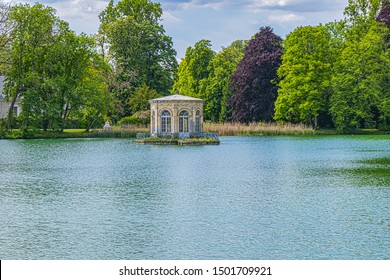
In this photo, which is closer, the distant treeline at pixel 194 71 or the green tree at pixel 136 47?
the distant treeline at pixel 194 71

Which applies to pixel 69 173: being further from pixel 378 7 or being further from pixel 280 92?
pixel 378 7

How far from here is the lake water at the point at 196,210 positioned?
1149 centimetres

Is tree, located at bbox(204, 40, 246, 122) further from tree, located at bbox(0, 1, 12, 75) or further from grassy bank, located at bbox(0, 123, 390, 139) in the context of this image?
tree, located at bbox(0, 1, 12, 75)

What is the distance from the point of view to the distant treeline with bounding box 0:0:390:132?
5331cm

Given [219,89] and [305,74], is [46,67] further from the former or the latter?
[305,74]

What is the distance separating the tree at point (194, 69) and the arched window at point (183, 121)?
24127 mm

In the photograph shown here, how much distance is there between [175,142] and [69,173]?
21306mm

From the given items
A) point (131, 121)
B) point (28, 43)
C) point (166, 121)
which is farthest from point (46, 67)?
point (166, 121)

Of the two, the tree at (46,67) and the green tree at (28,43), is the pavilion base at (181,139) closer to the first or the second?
the tree at (46,67)

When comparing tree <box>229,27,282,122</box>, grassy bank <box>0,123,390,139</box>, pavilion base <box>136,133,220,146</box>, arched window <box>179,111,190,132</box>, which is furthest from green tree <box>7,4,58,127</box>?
tree <box>229,27,282,122</box>

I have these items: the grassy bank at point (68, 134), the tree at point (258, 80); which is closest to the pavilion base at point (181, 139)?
the grassy bank at point (68, 134)

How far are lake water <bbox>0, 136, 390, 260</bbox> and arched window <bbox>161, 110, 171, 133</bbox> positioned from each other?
62.6ft

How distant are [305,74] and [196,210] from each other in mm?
45452

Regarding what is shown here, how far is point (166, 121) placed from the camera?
151ft
